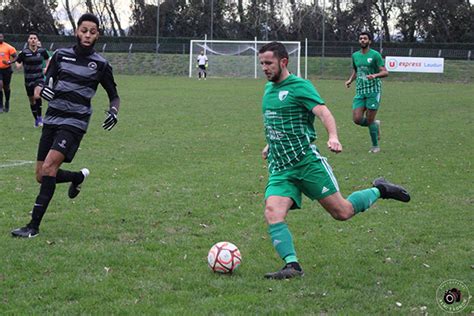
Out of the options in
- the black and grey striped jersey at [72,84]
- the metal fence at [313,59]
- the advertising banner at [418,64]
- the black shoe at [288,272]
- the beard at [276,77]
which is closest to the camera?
the black shoe at [288,272]

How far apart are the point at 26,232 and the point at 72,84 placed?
4.55 feet

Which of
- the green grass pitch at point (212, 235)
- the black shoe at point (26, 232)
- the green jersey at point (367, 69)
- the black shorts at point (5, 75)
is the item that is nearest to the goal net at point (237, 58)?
the black shorts at point (5, 75)

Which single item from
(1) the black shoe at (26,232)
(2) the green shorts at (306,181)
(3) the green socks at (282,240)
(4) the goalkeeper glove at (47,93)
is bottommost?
(1) the black shoe at (26,232)

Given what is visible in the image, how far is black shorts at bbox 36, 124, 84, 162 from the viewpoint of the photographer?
6246 millimetres

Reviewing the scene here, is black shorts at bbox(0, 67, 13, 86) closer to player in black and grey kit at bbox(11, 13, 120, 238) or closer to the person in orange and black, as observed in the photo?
the person in orange and black

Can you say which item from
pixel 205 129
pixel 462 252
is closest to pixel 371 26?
pixel 205 129

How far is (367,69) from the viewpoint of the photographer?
12.1m

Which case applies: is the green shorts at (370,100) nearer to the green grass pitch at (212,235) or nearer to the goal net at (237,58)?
the green grass pitch at (212,235)

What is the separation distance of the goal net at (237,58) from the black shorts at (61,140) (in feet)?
111

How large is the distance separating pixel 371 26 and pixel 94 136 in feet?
153

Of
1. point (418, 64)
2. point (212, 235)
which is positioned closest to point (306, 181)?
point (212, 235)

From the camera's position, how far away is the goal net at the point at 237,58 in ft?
132

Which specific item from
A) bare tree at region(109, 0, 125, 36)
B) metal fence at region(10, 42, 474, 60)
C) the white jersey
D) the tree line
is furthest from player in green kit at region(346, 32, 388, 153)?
bare tree at region(109, 0, 125, 36)

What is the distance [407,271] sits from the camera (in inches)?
208
